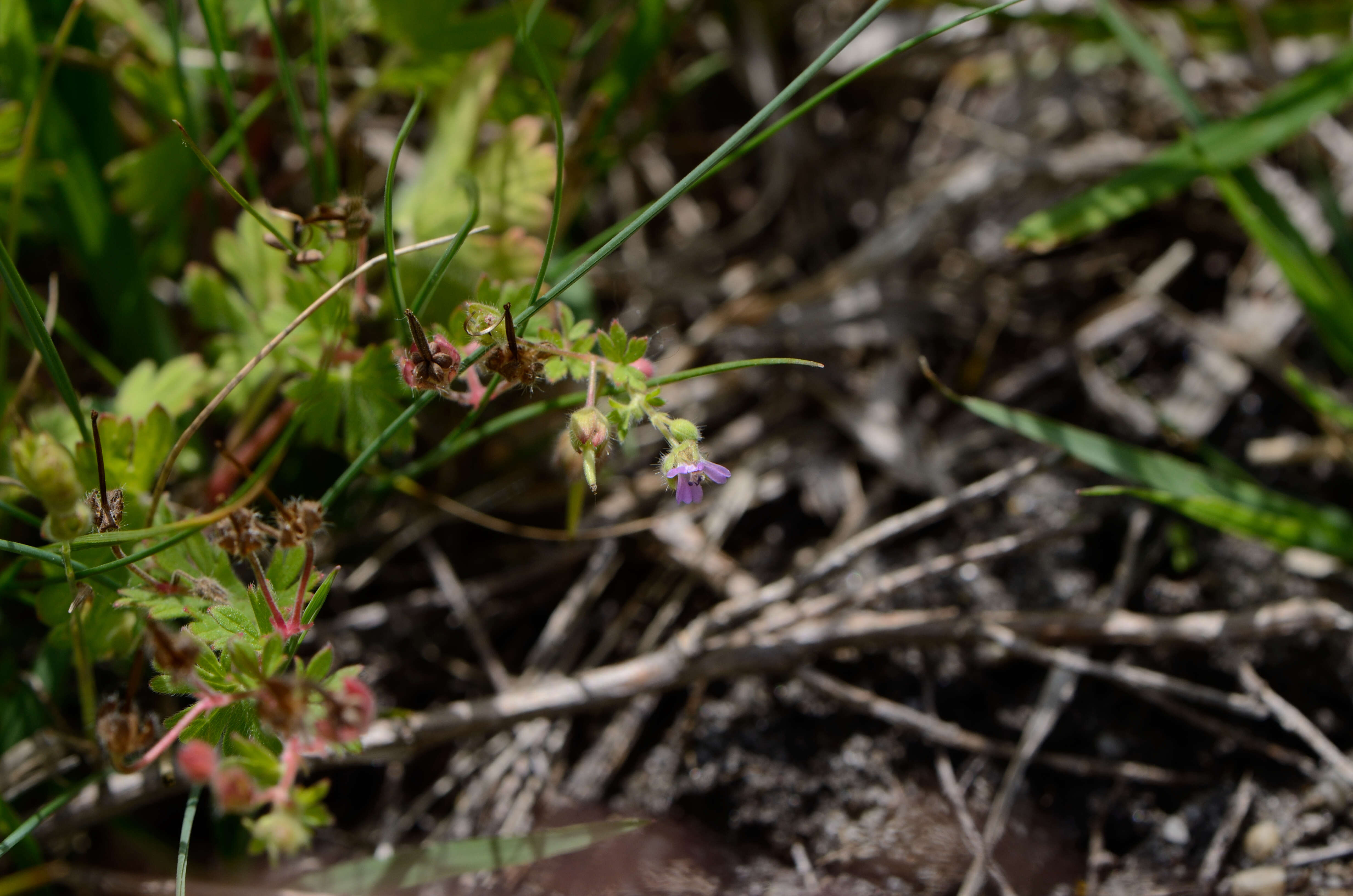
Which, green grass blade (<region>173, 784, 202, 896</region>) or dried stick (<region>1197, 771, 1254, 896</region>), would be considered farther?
dried stick (<region>1197, 771, 1254, 896</region>)

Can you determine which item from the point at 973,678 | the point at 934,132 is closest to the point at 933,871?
the point at 973,678

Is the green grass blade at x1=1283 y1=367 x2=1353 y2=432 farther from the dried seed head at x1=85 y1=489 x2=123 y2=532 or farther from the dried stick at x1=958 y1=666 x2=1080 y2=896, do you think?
the dried seed head at x1=85 y1=489 x2=123 y2=532

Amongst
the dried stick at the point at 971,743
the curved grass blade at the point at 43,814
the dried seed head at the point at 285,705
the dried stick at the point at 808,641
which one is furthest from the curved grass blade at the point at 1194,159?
the curved grass blade at the point at 43,814

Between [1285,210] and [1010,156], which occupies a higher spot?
[1010,156]

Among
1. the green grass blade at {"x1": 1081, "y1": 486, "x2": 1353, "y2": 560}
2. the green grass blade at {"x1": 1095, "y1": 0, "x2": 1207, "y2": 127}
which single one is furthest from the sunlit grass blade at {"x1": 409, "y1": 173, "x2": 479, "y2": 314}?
the green grass blade at {"x1": 1095, "y1": 0, "x2": 1207, "y2": 127}

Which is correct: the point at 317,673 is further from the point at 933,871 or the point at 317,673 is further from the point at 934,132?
the point at 934,132

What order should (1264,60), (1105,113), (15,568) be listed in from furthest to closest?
(1105,113) < (1264,60) < (15,568)

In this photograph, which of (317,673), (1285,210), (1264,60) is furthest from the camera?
(1264,60)
